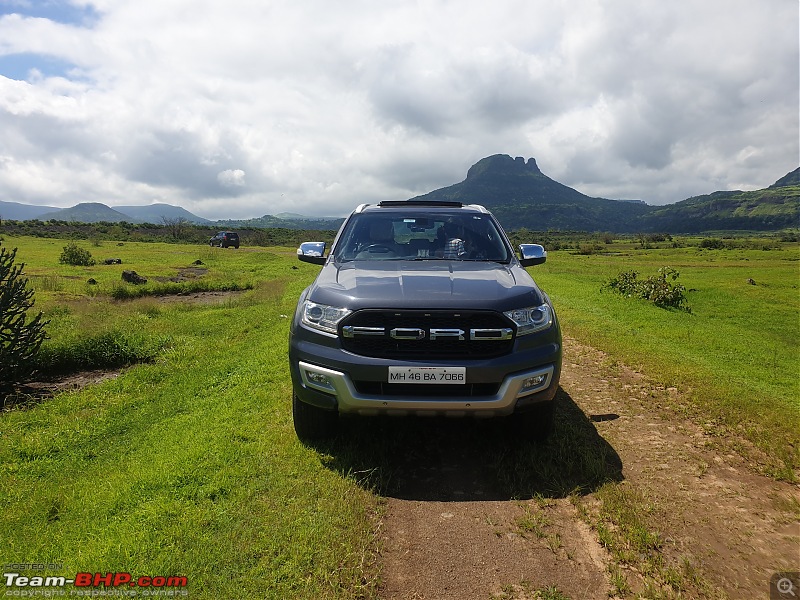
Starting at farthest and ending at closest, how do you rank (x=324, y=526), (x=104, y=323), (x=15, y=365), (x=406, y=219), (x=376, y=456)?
1. (x=104, y=323)
2. (x=15, y=365)
3. (x=406, y=219)
4. (x=376, y=456)
5. (x=324, y=526)

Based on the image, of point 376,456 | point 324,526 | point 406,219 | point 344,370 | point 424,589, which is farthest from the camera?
point 406,219

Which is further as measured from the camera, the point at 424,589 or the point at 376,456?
the point at 376,456

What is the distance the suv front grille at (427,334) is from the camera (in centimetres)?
340

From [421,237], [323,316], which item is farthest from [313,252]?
[323,316]

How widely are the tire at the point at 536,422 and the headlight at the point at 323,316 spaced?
5.48ft

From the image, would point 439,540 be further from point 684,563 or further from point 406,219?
point 406,219

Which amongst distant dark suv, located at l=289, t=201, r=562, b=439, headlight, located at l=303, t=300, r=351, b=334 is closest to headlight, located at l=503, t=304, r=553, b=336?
distant dark suv, located at l=289, t=201, r=562, b=439

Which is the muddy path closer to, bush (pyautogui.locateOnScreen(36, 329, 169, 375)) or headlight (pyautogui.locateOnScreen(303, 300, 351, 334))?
headlight (pyautogui.locateOnScreen(303, 300, 351, 334))

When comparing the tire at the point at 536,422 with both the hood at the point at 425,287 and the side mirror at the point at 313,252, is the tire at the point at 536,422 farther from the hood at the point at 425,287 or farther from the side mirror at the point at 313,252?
the side mirror at the point at 313,252

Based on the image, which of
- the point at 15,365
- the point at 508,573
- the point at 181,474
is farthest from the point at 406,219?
the point at 15,365

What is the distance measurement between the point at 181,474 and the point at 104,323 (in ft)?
25.0

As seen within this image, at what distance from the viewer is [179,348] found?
7.98 meters

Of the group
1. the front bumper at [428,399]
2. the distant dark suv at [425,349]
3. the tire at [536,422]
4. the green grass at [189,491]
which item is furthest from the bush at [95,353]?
the tire at [536,422]

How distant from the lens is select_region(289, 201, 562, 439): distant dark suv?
335 cm
